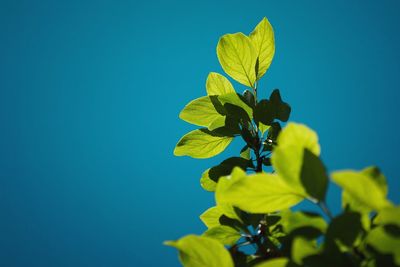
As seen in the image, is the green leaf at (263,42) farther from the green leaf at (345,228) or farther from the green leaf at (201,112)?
the green leaf at (345,228)

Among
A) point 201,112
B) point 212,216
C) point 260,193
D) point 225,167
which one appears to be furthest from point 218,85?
point 260,193

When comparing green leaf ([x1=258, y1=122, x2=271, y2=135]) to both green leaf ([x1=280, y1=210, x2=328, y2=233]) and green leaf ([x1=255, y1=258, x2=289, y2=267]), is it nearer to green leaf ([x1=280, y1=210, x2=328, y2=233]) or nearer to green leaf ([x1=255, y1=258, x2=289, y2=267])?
green leaf ([x1=280, y1=210, x2=328, y2=233])

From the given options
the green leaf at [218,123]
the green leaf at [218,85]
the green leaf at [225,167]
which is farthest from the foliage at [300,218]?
the green leaf at [218,85]

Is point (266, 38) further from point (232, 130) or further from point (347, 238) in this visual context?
point (347, 238)

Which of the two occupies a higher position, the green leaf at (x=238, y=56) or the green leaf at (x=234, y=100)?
the green leaf at (x=238, y=56)

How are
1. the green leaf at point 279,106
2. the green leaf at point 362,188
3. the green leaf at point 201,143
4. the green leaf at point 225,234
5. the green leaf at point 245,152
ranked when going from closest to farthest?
the green leaf at point 362,188 < the green leaf at point 225,234 < the green leaf at point 279,106 < the green leaf at point 201,143 < the green leaf at point 245,152

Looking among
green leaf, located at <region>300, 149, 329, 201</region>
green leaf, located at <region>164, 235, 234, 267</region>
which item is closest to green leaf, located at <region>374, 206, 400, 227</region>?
green leaf, located at <region>300, 149, 329, 201</region>
